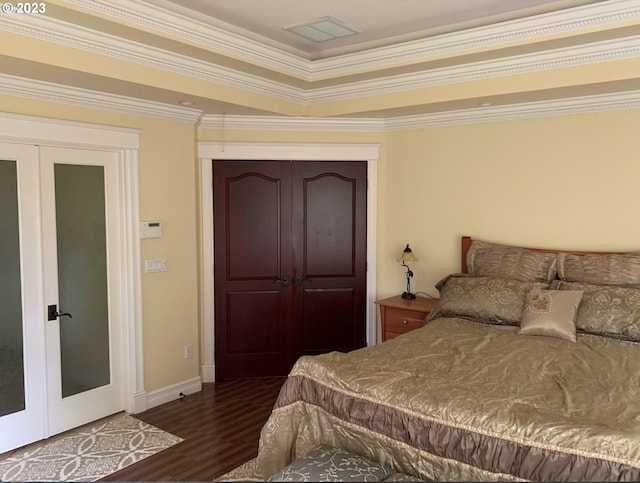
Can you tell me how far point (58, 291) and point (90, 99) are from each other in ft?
4.40

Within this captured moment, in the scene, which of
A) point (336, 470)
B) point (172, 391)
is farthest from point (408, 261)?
point (336, 470)

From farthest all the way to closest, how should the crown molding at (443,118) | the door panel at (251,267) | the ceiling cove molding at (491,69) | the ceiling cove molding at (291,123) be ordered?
the door panel at (251,267), the ceiling cove molding at (291,123), the crown molding at (443,118), the ceiling cove molding at (491,69)

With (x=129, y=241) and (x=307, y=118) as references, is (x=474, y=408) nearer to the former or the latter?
(x=129, y=241)

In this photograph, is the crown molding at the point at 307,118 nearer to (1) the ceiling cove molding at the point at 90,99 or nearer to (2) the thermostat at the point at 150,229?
(1) the ceiling cove molding at the point at 90,99

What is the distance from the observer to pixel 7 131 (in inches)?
128

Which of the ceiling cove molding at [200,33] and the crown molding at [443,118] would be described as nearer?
the ceiling cove molding at [200,33]

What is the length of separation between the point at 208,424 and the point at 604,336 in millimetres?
2807

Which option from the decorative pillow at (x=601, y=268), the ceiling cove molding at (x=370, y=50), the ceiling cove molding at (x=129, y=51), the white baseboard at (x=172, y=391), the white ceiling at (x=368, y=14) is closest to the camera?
the ceiling cove molding at (x=129, y=51)

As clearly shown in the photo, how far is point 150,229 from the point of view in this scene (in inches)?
162

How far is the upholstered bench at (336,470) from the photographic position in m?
2.25

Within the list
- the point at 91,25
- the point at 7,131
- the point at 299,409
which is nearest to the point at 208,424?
the point at 299,409

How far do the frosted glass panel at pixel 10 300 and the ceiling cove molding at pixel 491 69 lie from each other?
241cm

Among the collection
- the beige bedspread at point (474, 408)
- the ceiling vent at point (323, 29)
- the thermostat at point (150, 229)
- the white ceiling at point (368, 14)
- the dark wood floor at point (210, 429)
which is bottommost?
the dark wood floor at point (210, 429)

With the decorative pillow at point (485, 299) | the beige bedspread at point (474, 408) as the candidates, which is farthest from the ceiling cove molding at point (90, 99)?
the decorative pillow at point (485, 299)
